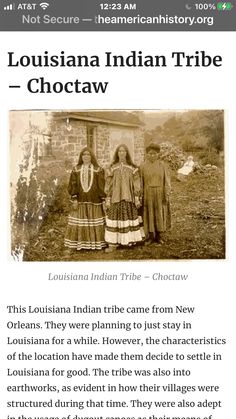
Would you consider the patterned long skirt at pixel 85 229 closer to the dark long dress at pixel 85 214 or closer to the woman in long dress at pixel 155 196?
the dark long dress at pixel 85 214

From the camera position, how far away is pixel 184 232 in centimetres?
354

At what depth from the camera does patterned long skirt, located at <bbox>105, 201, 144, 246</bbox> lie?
11.6 ft

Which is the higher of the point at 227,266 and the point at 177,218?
the point at 177,218

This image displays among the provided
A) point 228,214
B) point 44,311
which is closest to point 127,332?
point 44,311

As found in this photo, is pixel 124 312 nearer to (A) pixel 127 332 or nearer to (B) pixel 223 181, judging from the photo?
(A) pixel 127 332

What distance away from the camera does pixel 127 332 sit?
346 centimetres

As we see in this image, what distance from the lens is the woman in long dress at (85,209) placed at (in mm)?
3541
